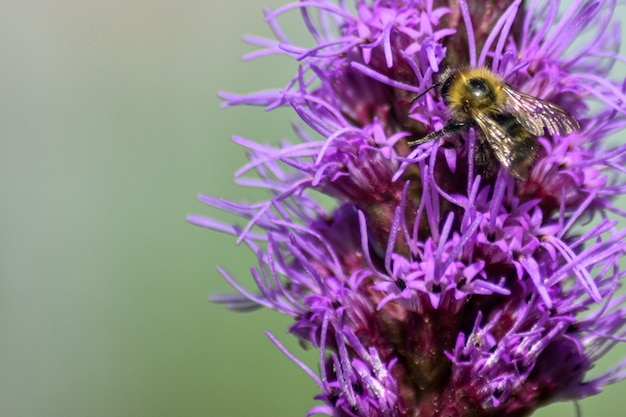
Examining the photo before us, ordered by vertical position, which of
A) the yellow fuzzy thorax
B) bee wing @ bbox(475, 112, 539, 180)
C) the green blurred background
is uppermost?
the yellow fuzzy thorax

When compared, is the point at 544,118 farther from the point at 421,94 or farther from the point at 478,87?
the point at 421,94

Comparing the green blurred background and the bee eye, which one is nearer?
the bee eye

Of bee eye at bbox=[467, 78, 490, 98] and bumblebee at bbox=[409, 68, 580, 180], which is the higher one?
bee eye at bbox=[467, 78, 490, 98]

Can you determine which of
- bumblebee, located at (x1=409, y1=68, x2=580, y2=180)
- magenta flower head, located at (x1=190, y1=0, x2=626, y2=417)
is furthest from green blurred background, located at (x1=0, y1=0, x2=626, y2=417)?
bumblebee, located at (x1=409, y1=68, x2=580, y2=180)

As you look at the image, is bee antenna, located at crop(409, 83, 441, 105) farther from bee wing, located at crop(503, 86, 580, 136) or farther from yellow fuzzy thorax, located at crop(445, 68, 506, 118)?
bee wing, located at crop(503, 86, 580, 136)

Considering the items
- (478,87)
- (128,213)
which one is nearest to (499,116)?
(478,87)

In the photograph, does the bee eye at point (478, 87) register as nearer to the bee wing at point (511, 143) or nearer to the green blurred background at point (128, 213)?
the bee wing at point (511, 143)

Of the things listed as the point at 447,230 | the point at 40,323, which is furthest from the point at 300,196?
the point at 40,323

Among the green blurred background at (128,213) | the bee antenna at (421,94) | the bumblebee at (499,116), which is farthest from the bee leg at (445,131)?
Result: the green blurred background at (128,213)
